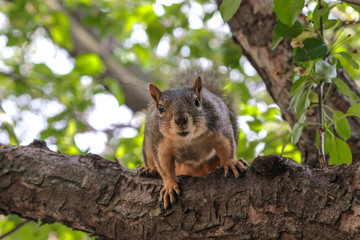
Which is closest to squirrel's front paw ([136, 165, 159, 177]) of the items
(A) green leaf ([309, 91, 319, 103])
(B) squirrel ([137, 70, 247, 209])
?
(B) squirrel ([137, 70, 247, 209])

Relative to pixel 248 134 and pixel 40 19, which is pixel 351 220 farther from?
pixel 40 19

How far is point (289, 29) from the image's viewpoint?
5.70 ft

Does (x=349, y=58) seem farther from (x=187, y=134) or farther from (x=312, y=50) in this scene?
(x=187, y=134)

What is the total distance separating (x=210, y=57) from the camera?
415 cm

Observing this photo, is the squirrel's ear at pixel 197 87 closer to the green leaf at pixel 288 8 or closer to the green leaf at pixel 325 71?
the green leaf at pixel 325 71

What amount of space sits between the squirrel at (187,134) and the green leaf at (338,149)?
0.58 meters

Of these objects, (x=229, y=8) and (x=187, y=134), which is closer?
(x=229, y=8)

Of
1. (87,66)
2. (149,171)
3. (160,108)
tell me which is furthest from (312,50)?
(87,66)

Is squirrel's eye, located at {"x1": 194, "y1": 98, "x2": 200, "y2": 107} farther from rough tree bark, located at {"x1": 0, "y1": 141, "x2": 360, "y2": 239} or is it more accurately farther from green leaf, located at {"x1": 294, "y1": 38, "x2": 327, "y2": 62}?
green leaf, located at {"x1": 294, "y1": 38, "x2": 327, "y2": 62}

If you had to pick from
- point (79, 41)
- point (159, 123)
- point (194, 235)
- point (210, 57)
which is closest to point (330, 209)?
point (194, 235)

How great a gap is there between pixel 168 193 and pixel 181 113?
0.55 m

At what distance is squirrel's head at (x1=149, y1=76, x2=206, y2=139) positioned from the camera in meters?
2.25

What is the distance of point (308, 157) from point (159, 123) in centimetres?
98

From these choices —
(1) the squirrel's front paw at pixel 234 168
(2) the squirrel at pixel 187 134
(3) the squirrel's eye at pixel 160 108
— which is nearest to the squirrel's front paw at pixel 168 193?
(2) the squirrel at pixel 187 134
